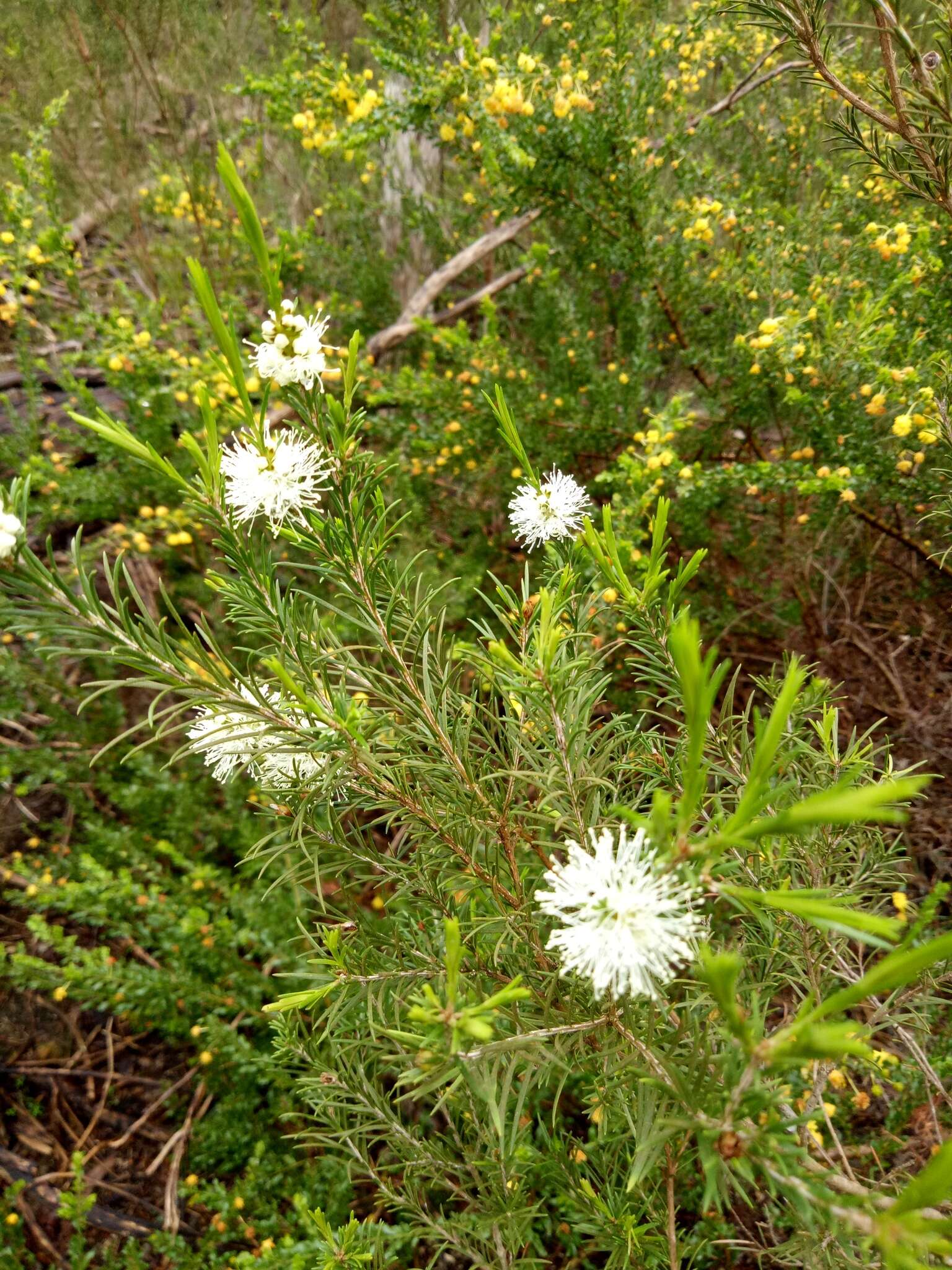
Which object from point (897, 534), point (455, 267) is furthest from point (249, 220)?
point (455, 267)

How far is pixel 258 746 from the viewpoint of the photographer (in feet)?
2.78

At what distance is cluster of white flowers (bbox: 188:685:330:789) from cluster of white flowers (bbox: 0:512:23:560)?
0.88 feet

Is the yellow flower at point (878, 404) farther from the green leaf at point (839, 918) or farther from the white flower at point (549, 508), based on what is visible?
the green leaf at point (839, 918)

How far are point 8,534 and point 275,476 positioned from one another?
0.26 meters

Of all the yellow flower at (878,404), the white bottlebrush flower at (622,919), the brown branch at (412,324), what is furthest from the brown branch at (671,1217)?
the brown branch at (412,324)

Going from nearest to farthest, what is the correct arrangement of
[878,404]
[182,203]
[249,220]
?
[249,220] → [878,404] → [182,203]

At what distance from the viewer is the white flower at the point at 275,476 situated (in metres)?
0.74

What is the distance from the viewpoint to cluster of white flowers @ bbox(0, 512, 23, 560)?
1.98ft

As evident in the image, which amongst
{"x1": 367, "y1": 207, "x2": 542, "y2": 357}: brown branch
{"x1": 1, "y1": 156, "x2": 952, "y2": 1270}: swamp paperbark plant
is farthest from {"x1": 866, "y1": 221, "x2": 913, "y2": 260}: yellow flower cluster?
{"x1": 367, "y1": 207, "x2": 542, "y2": 357}: brown branch

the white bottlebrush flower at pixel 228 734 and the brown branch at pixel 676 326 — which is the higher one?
the brown branch at pixel 676 326

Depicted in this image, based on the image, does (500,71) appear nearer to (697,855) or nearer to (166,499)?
(166,499)

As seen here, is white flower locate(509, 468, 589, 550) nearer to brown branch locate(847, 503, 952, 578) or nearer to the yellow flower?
the yellow flower

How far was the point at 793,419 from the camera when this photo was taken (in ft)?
8.04

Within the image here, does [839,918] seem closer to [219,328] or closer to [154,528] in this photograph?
[219,328]
